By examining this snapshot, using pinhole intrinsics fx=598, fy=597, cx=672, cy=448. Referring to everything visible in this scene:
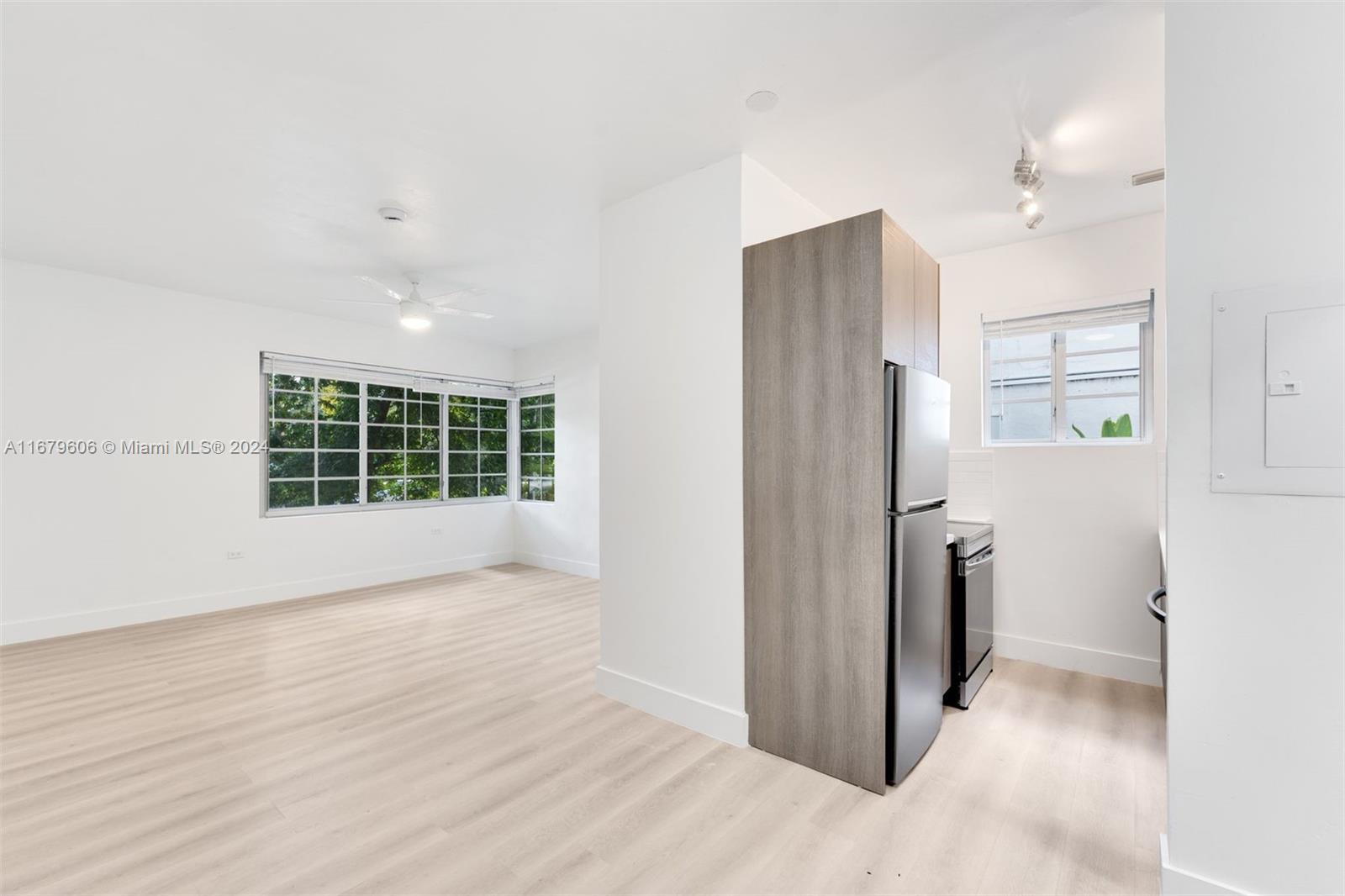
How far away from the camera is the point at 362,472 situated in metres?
6.42

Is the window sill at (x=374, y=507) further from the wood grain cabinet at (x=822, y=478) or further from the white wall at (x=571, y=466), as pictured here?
the wood grain cabinet at (x=822, y=478)

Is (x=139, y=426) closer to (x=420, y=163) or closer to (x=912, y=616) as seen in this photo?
(x=420, y=163)

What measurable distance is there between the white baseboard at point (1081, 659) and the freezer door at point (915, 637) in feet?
4.61

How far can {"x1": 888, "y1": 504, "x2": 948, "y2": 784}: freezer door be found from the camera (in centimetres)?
239

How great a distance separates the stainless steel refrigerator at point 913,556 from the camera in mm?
2389

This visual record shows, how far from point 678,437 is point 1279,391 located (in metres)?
2.14

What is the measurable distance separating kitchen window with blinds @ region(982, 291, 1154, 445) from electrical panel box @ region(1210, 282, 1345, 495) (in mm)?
2351

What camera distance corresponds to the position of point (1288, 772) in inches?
60.0

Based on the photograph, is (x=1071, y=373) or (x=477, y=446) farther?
(x=477, y=446)

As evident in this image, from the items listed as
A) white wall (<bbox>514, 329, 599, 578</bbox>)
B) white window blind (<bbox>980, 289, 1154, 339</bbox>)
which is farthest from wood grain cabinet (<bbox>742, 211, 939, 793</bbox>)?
white wall (<bbox>514, 329, 599, 578</bbox>)

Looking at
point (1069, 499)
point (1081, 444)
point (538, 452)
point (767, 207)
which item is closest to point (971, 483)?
point (1069, 499)

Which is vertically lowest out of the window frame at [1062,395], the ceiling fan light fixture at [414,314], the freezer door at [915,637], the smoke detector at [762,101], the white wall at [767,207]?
the freezer door at [915,637]

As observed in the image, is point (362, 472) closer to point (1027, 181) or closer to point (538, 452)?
point (538, 452)

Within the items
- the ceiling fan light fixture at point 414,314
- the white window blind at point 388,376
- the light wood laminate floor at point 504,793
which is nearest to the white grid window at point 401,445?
the white window blind at point 388,376
